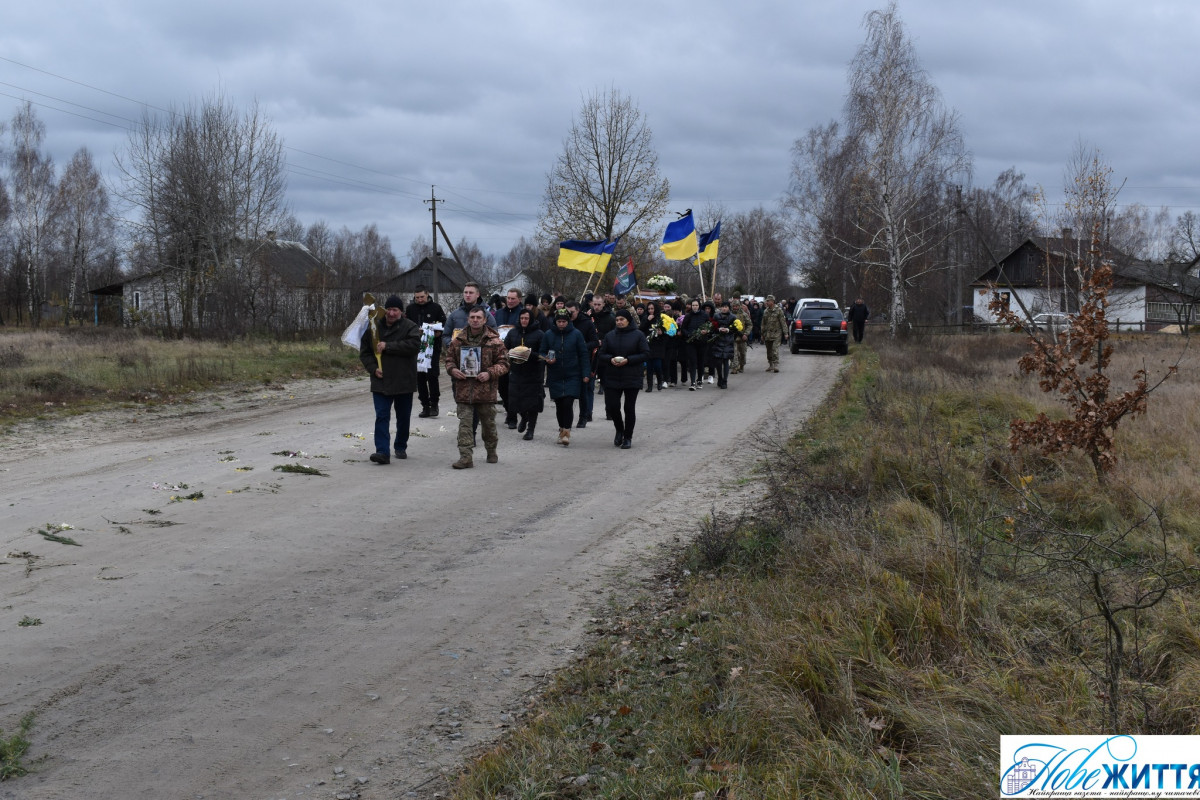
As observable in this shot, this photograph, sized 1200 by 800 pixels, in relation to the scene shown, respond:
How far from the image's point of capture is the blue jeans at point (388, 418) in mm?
11547

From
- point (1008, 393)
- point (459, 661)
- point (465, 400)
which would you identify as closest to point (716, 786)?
point (459, 661)

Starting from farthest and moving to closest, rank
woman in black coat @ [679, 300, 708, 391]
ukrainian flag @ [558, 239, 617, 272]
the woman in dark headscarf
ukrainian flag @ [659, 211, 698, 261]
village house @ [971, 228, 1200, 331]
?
village house @ [971, 228, 1200, 331], ukrainian flag @ [659, 211, 698, 261], ukrainian flag @ [558, 239, 617, 272], woman in black coat @ [679, 300, 708, 391], the woman in dark headscarf

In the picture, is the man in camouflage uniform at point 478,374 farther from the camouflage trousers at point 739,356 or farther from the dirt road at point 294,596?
the camouflage trousers at point 739,356

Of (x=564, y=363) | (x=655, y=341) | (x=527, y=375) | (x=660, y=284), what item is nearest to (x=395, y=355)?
(x=527, y=375)

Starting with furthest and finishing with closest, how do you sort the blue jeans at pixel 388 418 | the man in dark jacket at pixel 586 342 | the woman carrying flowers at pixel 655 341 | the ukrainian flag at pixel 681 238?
1. the ukrainian flag at pixel 681 238
2. the woman carrying flowers at pixel 655 341
3. the man in dark jacket at pixel 586 342
4. the blue jeans at pixel 388 418

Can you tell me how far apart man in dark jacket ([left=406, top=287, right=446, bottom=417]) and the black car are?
1949 centimetres

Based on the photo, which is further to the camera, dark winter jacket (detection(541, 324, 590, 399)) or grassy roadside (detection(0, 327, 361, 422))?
grassy roadside (detection(0, 327, 361, 422))

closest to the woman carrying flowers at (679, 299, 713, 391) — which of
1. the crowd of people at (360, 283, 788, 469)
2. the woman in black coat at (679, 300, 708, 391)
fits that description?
the woman in black coat at (679, 300, 708, 391)

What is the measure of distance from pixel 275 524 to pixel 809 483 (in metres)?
4.89

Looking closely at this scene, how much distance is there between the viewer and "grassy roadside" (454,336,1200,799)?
394 cm

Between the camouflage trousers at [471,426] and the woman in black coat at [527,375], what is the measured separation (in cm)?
147

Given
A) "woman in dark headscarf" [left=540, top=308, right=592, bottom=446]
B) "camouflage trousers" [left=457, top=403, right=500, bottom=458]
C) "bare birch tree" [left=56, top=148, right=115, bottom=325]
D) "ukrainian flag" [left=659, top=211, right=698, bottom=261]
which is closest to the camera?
"camouflage trousers" [left=457, top=403, right=500, bottom=458]

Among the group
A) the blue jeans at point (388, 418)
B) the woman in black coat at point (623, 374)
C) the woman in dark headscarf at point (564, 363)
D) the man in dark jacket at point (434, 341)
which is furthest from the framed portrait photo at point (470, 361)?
the man in dark jacket at point (434, 341)

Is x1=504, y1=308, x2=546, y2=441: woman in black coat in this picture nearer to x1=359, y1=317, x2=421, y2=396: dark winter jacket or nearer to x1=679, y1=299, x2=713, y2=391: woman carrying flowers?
x1=359, y1=317, x2=421, y2=396: dark winter jacket
